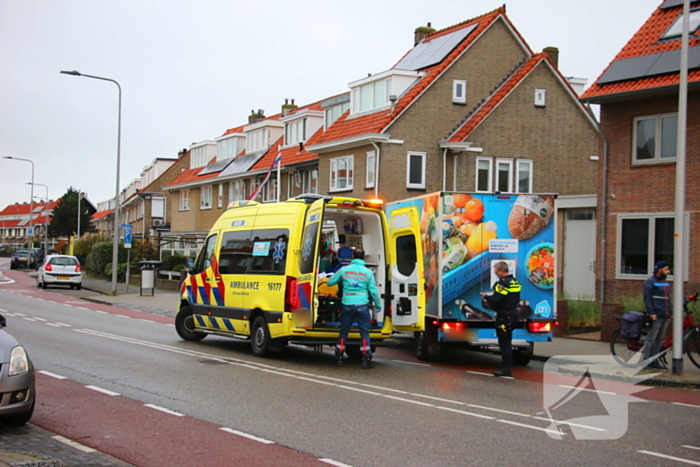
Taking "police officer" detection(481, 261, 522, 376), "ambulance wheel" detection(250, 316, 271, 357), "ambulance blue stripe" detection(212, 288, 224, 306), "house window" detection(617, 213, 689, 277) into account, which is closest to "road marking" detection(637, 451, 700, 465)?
"police officer" detection(481, 261, 522, 376)

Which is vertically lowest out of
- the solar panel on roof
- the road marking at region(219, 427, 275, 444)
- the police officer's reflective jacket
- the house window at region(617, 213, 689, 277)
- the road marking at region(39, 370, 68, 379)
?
the road marking at region(39, 370, 68, 379)

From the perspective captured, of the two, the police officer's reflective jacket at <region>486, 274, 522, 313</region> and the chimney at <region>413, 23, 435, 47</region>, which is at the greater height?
the chimney at <region>413, 23, 435, 47</region>

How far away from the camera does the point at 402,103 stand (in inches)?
1271

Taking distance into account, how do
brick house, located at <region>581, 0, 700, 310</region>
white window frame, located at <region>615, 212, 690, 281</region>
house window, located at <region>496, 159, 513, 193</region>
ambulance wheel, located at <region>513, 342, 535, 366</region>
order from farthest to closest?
house window, located at <region>496, 159, 513, 193</region>
brick house, located at <region>581, 0, 700, 310</region>
white window frame, located at <region>615, 212, 690, 281</region>
ambulance wheel, located at <region>513, 342, 535, 366</region>

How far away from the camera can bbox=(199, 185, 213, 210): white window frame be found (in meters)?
51.4

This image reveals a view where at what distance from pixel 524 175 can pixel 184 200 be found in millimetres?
30061

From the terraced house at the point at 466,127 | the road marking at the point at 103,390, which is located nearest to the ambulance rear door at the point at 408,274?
the road marking at the point at 103,390

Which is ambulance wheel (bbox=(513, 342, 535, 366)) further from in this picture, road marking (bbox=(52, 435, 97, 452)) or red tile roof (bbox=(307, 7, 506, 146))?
red tile roof (bbox=(307, 7, 506, 146))

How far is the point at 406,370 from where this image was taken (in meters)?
12.6

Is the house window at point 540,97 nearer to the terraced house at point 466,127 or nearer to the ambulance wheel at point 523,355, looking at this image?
the terraced house at point 466,127

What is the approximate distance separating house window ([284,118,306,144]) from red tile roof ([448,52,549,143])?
37.9 feet

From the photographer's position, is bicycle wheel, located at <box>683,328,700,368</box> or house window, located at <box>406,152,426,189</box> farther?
house window, located at <box>406,152,426,189</box>

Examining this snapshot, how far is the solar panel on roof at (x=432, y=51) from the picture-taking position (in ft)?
113

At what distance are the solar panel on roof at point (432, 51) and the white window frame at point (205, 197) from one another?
18.8 m
